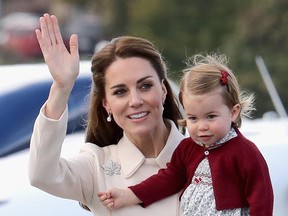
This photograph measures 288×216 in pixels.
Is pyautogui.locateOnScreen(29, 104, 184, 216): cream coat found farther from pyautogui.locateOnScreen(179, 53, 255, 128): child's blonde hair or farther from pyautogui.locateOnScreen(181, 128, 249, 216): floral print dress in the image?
pyautogui.locateOnScreen(179, 53, 255, 128): child's blonde hair

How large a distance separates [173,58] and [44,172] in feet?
46.2

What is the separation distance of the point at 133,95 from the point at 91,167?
29cm

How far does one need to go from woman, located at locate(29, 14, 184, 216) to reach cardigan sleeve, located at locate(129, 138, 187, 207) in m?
0.04

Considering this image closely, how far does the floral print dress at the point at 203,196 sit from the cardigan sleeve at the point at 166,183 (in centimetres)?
9

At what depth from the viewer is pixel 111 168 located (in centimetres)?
343

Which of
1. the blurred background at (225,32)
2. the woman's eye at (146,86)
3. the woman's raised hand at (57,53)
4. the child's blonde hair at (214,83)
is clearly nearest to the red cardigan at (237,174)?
the child's blonde hair at (214,83)

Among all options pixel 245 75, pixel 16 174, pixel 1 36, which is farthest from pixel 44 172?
pixel 1 36

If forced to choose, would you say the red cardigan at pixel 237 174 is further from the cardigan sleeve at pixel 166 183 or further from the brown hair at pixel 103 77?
the brown hair at pixel 103 77

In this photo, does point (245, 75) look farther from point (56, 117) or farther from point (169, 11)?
point (56, 117)

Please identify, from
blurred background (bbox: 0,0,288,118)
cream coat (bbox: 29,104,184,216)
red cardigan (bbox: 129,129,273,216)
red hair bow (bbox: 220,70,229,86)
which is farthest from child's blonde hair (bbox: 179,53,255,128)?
blurred background (bbox: 0,0,288,118)

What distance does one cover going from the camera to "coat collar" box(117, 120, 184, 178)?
11.3 feet

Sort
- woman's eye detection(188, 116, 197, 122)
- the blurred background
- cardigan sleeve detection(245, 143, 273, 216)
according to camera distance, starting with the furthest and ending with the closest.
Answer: the blurred background, woman's eye detection(188, 116, 197, 122), cardigan sleeve detection(245, 143, 273, 216)

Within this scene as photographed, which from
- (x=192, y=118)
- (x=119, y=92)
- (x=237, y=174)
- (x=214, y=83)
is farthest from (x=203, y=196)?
(x=119, y=92)

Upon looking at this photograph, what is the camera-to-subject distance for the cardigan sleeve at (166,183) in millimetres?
3314
